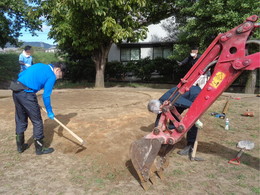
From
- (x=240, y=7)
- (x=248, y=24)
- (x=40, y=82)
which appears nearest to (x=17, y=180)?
(x=40, y=82)

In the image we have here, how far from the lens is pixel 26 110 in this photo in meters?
4.16

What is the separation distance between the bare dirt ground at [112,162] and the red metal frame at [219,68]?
0.76m

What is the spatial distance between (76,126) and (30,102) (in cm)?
164

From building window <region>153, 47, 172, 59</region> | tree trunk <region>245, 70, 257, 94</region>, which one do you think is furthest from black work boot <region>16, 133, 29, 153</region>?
building window <region>153, 47, 172, 59</region>

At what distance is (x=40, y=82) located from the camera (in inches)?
162

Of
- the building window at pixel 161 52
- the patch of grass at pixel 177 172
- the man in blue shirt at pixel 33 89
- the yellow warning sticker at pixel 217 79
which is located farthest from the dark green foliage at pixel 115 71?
the yellow warning sticker at pixel 217 79

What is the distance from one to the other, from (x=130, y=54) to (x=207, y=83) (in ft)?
67.2

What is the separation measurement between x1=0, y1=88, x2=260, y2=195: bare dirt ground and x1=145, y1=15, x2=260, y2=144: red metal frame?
76 cm

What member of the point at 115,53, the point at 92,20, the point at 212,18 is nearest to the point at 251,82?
the point at 212,18

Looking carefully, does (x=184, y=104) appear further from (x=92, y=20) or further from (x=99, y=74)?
(x=99, y=74)

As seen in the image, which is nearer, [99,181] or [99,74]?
[99,181]

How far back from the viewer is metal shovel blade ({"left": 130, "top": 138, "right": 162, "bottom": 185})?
3114 mm

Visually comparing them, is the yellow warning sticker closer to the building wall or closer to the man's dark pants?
the man's dark pants

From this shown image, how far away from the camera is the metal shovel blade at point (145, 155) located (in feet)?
10.2
